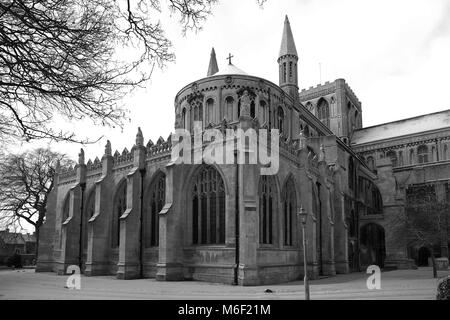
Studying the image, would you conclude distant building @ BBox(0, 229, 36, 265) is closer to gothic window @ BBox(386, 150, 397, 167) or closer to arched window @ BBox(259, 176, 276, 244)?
arched window @ BBox(259, 176, 276, 244)

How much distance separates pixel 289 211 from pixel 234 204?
6.23m

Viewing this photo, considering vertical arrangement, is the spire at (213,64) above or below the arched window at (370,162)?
above

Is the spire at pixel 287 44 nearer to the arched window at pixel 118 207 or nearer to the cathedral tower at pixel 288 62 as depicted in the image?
the cathedral tower at pixel 288 62

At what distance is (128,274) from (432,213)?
2362 cm

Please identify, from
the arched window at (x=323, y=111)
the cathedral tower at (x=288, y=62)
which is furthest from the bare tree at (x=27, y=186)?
the arched window at (x=323, y=111)

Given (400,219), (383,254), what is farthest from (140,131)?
(383,254)

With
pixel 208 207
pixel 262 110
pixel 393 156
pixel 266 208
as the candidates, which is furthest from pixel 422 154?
pixel 208 207

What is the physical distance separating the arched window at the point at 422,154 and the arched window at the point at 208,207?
41.5 metres

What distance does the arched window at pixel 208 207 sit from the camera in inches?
1021

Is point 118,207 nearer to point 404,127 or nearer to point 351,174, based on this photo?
point 351,174

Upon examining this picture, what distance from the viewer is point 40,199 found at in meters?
48.9

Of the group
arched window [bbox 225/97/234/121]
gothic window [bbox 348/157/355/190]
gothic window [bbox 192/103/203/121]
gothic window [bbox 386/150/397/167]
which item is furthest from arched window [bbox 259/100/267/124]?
gothic window [bbox 386/150/397/167]

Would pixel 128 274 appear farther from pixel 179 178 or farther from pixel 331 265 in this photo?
pixel 331 265

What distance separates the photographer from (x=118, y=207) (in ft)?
109
